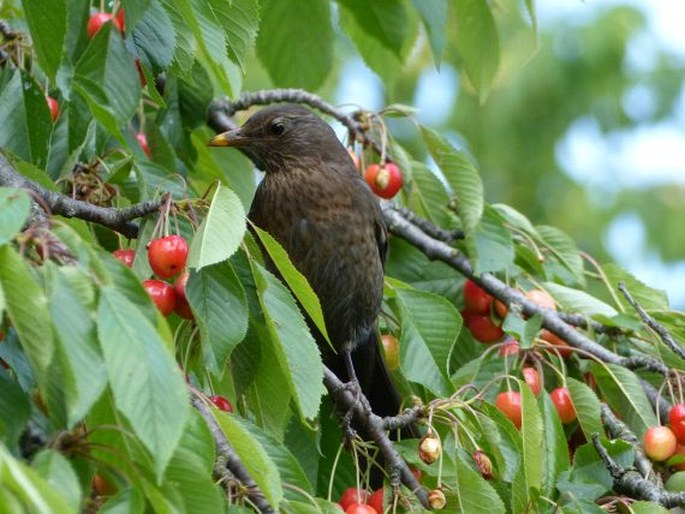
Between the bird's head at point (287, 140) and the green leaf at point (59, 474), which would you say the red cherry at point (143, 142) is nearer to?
the bird's head at point (287, 140)

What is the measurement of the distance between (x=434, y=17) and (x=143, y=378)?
2.07 m

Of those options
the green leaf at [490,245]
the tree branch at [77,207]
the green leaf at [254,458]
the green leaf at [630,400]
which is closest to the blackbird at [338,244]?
the green leaf at [490,245]

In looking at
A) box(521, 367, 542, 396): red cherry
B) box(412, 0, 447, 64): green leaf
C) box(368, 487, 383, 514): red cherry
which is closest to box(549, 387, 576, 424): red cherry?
box(521, 367, 542, 396): red cherry

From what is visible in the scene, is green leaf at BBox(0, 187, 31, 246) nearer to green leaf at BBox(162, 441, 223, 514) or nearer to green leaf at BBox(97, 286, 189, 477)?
green leaf at BBox(97, 286, 189, 477)

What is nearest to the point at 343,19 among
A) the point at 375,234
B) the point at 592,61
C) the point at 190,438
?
the point at 375,234

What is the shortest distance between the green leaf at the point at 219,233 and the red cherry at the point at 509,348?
1.57 meters

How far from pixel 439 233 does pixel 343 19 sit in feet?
2.70

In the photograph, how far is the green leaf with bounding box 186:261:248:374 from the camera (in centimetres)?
274

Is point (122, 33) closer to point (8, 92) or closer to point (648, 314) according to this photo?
point (8, 92)

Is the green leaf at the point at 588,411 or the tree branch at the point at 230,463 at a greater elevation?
the tree branch at the point at 230,463

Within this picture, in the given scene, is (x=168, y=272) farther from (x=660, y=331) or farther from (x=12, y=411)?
(x=660, y=331)

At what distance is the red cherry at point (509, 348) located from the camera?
160 inches

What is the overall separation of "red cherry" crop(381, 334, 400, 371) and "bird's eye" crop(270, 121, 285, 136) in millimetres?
970

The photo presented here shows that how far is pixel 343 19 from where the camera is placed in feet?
14.4
